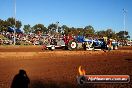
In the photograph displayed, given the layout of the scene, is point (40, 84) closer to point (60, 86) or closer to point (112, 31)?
point (60, 86)

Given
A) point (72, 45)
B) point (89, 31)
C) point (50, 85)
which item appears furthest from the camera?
point (89, 31)

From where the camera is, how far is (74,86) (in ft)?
40.9

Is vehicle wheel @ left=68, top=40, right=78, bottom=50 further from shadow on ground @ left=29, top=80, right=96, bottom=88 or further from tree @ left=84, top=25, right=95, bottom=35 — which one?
tree @ left=84, top=25, right=95, bottom=35

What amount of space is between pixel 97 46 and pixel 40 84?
2679 cm

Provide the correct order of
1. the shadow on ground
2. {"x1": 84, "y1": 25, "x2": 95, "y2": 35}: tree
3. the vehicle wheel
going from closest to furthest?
the shadow on ground < the vehicle wheel < {"x1": 84, "y1": 25, "x2": 95, "y2": 35}: tree

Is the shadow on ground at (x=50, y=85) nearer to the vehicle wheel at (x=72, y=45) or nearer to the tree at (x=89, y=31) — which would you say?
the vehicle wheel at (x=72, y=45)

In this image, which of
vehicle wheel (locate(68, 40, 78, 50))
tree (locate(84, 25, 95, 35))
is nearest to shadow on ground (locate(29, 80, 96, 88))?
vehicle wheel (locate(68, 40, 78, 50))

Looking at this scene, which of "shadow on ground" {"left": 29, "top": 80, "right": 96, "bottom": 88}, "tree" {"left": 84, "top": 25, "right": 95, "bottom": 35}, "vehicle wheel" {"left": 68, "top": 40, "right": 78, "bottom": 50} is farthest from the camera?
"tree" {"left": 84, "top": 25, "right": 95, "bottom": 35}

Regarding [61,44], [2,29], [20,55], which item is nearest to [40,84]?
[20,55]

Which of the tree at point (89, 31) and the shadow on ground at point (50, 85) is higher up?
the tree at point (89, 31)

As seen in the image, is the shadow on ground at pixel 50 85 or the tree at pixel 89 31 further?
the tree at pixel 89 31

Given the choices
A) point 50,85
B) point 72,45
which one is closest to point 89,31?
point 72,45

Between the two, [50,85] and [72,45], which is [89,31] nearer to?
[72,45]

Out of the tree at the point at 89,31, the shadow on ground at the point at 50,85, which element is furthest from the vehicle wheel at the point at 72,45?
the tree at the point at 89,31
